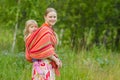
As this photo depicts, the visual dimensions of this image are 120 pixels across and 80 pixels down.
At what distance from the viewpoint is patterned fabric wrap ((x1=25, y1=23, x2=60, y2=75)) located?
16.7ft

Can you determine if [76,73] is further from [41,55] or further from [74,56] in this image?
[41,55]

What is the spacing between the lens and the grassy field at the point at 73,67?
7.19 metres

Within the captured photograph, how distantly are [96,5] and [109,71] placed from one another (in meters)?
5.23

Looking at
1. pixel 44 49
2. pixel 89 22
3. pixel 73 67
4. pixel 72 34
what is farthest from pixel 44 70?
pixel 89 22

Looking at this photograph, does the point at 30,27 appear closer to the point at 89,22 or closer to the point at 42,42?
the point at 42,42

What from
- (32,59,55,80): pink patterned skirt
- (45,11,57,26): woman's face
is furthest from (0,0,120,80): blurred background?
(45,11,57,26): woman's face

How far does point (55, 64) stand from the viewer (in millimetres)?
5199

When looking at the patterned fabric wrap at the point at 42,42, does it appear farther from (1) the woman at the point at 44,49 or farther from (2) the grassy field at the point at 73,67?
(2) the grassy field at the point at 73,67

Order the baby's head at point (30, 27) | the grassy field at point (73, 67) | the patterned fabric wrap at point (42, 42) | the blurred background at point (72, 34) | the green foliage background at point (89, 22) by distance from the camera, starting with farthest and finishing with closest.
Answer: the green foliage background at point (89, 22), the blurred background at point (72, 34), the grassy field at point (73, 67), the baby's head at point (30, 27), the patterned fabric wrap at point (42, 42)

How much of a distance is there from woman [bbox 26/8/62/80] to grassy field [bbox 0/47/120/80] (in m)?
1.81

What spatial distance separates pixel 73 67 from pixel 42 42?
2.66 meters

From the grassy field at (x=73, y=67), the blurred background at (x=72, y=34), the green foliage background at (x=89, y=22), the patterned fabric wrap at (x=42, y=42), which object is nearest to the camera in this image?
the patterned fabric wrap at (x=42, y=42)

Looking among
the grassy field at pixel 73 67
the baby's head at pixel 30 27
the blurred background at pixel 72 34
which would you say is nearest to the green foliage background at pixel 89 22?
the blurred background at pixel 72 34

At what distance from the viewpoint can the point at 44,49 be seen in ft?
16.8
